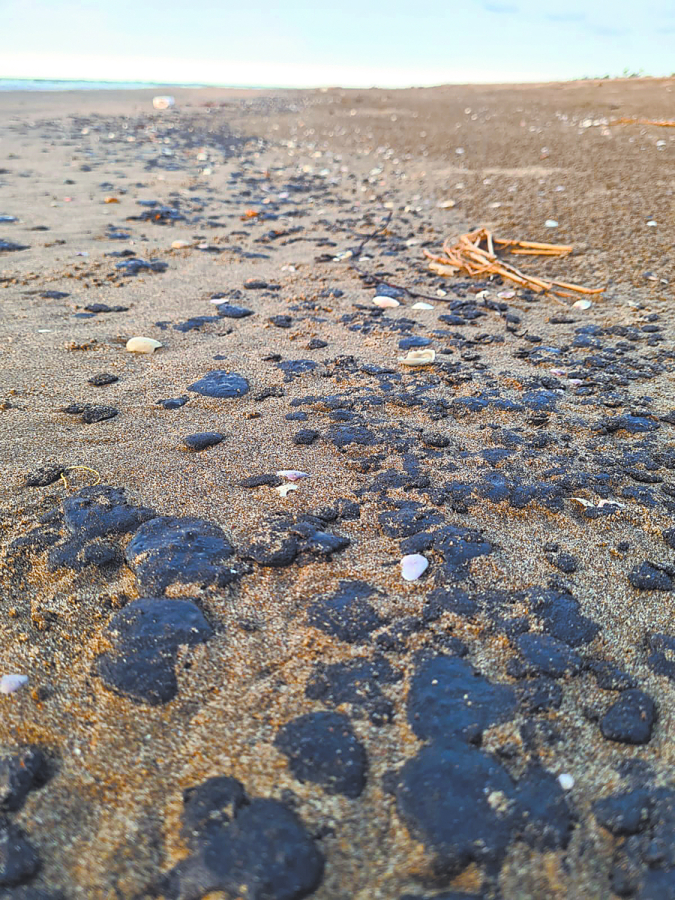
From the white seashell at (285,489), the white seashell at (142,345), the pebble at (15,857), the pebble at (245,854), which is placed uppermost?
the white seashell at (142,345)

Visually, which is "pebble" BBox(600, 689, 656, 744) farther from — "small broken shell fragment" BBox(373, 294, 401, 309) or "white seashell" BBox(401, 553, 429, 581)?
"small broken shell fragment" BBox(373, 294, 401, 309)

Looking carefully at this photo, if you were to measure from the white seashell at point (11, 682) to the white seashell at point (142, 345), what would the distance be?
1675 millimetres

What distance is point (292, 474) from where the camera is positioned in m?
1.77

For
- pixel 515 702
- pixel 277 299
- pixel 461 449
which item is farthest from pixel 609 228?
pixel 515 702

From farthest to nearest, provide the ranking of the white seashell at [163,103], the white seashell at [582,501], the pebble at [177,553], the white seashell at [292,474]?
the white seashell at [163,103] < the white seashell at [292,474] < the white seashell at [582,501] < the pebble at [177,553]

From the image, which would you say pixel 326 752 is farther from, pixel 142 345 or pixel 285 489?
pixel 142 345

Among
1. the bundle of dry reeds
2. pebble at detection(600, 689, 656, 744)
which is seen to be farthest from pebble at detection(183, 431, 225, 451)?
the bundle of dry reeds

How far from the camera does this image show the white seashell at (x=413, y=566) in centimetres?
142

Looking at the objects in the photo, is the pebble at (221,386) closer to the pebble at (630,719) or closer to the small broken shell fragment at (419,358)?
the small broken shell fragment at (419,358)

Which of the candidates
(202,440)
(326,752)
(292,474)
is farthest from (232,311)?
(326,752)

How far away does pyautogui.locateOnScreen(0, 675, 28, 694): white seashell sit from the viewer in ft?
3.81

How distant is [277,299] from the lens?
3.25 m

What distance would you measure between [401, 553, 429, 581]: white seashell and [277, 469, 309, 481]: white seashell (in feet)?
1.46

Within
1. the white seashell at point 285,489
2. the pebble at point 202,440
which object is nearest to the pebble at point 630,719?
the white seashell at point 285,489
